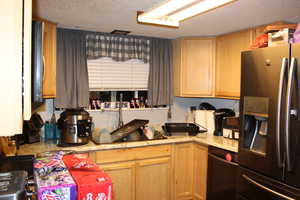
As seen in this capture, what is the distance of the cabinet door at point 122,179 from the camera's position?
281cm

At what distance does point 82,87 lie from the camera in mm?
3111

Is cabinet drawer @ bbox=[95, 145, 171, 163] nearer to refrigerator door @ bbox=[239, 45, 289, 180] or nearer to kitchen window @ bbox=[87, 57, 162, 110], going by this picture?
kitchen window @ bbox=[87, 57, 162, 110]

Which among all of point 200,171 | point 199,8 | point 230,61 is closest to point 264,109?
point 199,8

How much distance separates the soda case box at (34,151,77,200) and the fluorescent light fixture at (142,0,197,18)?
3.68 ft

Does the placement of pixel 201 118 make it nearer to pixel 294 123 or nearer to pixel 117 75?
pixel 117 75

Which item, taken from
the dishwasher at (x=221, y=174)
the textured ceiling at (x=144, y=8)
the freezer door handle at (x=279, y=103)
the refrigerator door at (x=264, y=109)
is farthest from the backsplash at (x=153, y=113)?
the freezer door handle at (x=279, y=103)

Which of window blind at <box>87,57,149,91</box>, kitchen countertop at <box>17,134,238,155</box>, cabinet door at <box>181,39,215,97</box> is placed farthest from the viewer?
cabinet door at <box>181,39,215,97</box>

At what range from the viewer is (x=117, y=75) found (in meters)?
3.39

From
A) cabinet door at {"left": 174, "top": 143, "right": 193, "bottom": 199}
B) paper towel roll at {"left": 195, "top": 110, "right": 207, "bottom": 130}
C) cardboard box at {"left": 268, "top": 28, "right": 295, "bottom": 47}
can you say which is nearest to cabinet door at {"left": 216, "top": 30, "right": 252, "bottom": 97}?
paper towel roll at {"left": 195, "top": 110, "right": 207, "bottom": 130}

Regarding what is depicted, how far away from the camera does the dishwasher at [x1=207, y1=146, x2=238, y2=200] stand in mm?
2576

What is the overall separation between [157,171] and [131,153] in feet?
1.36

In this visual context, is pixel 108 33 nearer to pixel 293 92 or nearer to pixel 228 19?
pixel 228 19

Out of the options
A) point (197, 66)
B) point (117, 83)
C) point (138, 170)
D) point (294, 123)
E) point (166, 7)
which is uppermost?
point (166, 7)

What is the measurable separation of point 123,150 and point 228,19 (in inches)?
67.2
